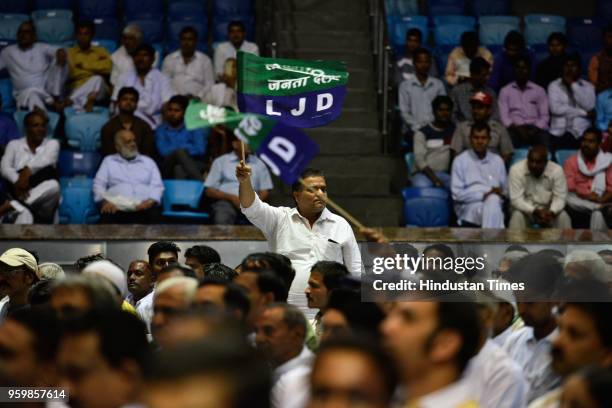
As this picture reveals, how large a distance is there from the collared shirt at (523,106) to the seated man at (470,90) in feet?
0.36

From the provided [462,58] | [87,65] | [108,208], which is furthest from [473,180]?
[87,65]

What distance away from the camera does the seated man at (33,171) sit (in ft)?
40.0

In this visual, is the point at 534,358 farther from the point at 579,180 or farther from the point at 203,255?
the point at 579,180

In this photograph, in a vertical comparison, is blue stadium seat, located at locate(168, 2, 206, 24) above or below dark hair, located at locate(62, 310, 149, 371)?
below

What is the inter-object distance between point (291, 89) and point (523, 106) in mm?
5984

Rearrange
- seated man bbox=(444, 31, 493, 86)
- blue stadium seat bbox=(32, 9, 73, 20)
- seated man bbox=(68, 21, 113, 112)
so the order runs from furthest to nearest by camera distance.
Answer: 1. blue stadium seat bbox=(32, 9, 73, 20)
2. seated man bbox=(444, 31, 493, 86)
3. seated man bbox=(68, 21, 113, 112)

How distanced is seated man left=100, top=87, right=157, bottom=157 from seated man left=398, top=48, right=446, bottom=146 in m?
2.76

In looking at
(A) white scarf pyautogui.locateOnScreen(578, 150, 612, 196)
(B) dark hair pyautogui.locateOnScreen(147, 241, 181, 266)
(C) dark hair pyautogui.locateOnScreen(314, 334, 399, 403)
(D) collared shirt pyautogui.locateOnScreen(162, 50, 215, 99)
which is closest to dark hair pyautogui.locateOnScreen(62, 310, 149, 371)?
(C) dark hair pyautogui.locateOnScreen(314, 334, 399, 403)

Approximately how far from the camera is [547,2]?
1627 centimetres

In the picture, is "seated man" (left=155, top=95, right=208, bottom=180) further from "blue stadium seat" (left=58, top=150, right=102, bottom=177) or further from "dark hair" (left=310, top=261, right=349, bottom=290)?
"dark hair" (left=310, top=261, right=349, bottom=290)

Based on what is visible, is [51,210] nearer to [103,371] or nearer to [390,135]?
[390,135]

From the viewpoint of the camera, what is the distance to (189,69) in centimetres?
1393

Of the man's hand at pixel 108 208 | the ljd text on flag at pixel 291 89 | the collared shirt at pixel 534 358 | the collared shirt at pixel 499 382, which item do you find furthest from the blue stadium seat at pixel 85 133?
the collared shirt at pixel 499 382

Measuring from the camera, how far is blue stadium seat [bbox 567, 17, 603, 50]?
1541cm
